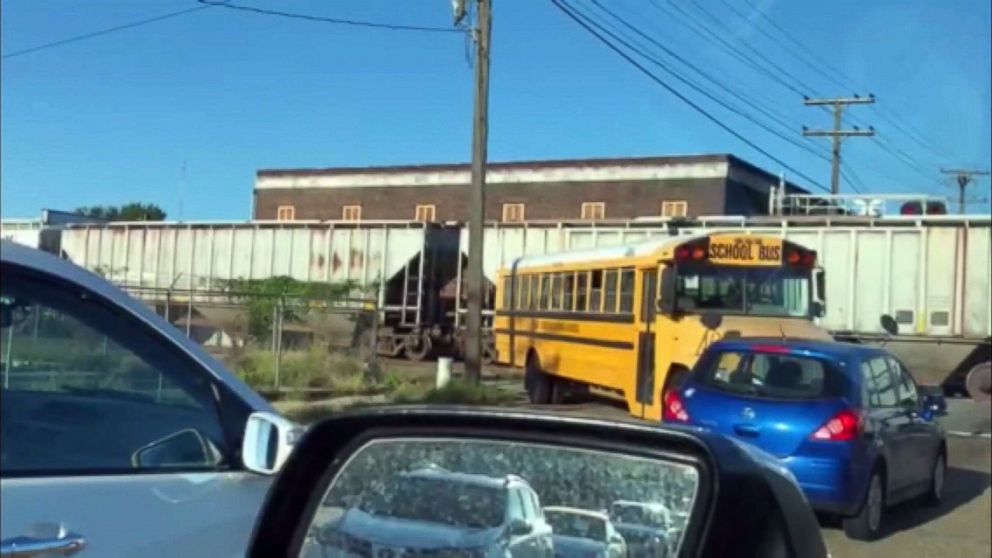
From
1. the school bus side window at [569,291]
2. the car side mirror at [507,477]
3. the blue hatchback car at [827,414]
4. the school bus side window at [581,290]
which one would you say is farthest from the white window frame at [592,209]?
the car side mirror at [507,477]

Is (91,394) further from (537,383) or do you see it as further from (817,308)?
(537,383)

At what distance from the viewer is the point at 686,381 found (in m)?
10.5

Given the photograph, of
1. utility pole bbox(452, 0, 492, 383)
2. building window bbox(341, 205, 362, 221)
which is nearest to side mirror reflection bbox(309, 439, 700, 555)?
utility pole bbox(452, 0, 492, 383)

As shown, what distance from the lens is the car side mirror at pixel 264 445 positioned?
385 centimetres

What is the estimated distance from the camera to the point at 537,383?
66.7 feet

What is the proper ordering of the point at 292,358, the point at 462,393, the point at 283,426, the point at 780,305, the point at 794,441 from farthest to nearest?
1. the point at 292,358
2. the point at 462,393
3. the point at 780,305
4. the point at 794,441
5. the point at 283,426

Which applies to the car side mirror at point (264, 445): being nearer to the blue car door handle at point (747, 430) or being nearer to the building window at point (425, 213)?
the blue car door handle at point (747, 430)

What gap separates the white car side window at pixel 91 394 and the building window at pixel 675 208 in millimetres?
24871

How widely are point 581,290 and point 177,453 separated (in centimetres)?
1507

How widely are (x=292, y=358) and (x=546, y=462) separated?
18.6 metres

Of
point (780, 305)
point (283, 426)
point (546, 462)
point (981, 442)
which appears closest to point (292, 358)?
point (780, 305)

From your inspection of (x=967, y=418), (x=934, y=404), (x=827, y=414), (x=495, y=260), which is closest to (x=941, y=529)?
(x=934, y=404)

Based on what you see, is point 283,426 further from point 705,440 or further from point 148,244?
point 148,244

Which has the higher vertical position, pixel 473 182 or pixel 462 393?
pixel 473 182
